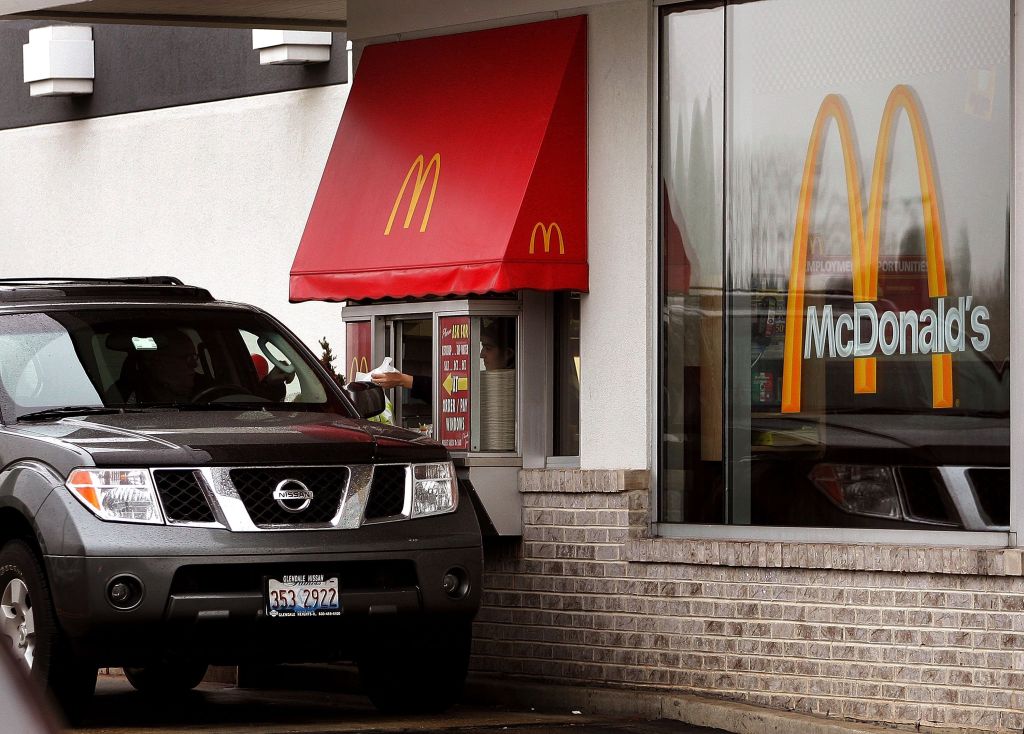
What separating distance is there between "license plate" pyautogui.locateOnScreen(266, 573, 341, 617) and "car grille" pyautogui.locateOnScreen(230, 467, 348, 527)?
0.24 meters

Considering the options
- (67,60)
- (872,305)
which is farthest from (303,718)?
(67,60)

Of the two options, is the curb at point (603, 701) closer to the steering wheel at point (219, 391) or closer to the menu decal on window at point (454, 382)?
the menu decal on window at point (454, 382)

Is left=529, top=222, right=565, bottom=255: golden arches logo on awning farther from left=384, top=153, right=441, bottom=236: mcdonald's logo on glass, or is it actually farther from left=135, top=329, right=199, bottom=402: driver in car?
left=135, top=329, right=199, bottom=402: driver in car

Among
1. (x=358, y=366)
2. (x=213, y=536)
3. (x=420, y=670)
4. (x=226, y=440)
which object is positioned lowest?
(x=420, y=670)

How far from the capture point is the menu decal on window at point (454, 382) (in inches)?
384

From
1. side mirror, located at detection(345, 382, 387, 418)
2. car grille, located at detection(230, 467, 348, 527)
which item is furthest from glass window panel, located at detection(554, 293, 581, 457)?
car grille, located at detection(230, 467, 348, 527)

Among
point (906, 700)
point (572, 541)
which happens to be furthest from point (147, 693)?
point (906, 700)

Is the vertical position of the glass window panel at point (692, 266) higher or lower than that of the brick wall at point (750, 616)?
higher

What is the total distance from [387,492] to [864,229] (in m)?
2.51

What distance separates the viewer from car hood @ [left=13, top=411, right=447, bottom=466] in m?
7.28

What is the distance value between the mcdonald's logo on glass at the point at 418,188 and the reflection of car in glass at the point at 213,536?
1819 millimetres

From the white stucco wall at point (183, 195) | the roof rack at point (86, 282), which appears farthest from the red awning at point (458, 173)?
the white stucco wall at point (183, 195)

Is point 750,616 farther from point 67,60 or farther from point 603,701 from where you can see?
point 67,60

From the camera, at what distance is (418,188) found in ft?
32.5
